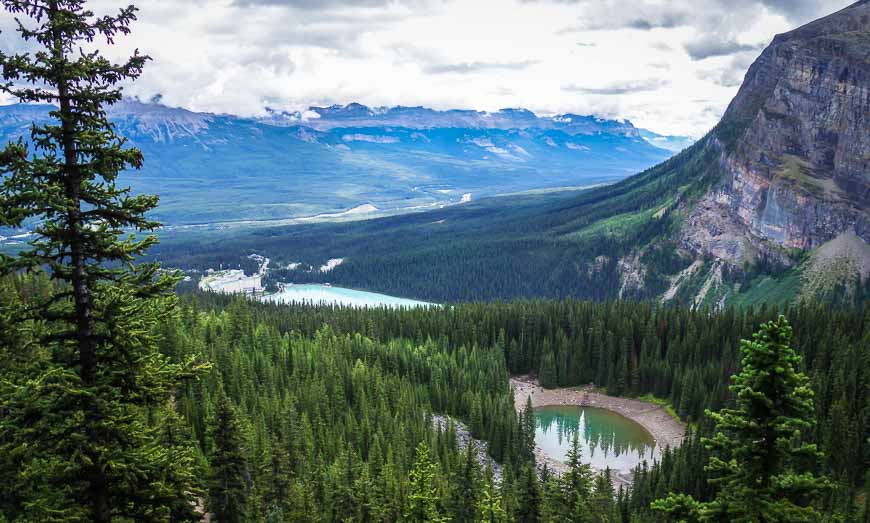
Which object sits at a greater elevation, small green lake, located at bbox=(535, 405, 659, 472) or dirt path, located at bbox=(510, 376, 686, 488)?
dirt path, located at bbox=(510, 376, 686, 488)

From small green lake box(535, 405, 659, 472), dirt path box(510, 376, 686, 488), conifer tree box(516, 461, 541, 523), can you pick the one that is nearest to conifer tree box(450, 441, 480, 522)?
conifer tree box(516, 461, 541, 523)

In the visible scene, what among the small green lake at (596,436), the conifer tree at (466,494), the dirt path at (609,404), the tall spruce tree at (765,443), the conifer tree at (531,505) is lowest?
the small green lake at (596,436)

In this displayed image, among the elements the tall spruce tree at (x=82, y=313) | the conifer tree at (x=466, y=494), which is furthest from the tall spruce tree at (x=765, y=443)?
the conifer tree at (x=466, y=494)

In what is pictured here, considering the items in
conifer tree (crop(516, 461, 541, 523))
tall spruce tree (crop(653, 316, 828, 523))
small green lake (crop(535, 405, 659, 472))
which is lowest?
small green lake (crop(535, 405, 659, 472))

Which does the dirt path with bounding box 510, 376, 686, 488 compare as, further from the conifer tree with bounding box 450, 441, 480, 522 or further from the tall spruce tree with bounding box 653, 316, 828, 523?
the tall spruce tree with bounding box 653, 316, 828, 523

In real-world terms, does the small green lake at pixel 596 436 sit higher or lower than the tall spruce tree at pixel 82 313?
lower

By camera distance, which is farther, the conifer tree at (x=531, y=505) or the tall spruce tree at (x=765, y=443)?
the conifer tree at (x=531, y=505)

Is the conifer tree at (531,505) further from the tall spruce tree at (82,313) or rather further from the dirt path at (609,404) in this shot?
the dirt path at (609,404)
